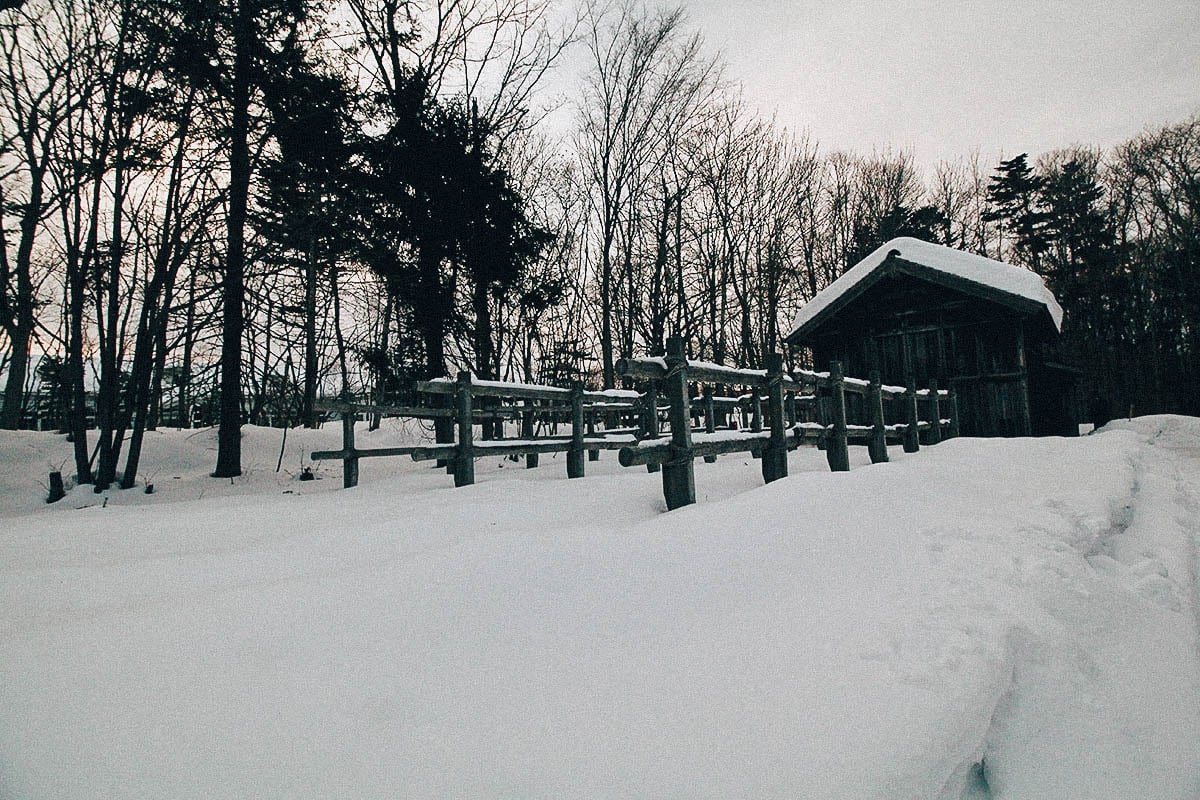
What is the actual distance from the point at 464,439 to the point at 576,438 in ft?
4.68

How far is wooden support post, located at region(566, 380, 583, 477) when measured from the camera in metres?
7.03

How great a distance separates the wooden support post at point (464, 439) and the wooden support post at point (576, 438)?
1276 millimetres

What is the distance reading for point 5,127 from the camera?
7305 millimetres

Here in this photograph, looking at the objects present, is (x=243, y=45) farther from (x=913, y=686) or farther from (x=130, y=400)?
(x=913, y=686)

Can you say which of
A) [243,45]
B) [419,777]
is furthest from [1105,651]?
[243,45]

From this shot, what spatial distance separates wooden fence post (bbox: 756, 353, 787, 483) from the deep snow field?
1.57 meters

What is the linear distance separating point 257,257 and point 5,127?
3.63 metres

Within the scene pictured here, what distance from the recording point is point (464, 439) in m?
6.53

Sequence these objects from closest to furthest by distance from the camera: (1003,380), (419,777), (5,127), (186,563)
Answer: (419,777) < (186,563) < (5,127) < (1003,380)

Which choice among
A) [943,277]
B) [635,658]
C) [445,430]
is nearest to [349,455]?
[445,430]

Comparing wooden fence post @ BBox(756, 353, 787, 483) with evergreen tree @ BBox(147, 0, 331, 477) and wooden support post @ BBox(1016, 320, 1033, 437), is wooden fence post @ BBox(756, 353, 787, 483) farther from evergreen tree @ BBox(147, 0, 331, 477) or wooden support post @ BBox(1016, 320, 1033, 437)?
wooden support post @ BBox(1016, 320, 1033, 437)

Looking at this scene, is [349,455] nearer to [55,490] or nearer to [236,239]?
[236,239]

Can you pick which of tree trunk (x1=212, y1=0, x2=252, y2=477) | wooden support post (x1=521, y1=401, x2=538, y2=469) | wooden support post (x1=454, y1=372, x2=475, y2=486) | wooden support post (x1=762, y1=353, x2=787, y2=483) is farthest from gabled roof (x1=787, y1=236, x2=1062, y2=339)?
tree trunk (x1=212, y1=0, x2=252, y2=477)

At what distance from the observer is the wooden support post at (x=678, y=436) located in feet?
12.9
